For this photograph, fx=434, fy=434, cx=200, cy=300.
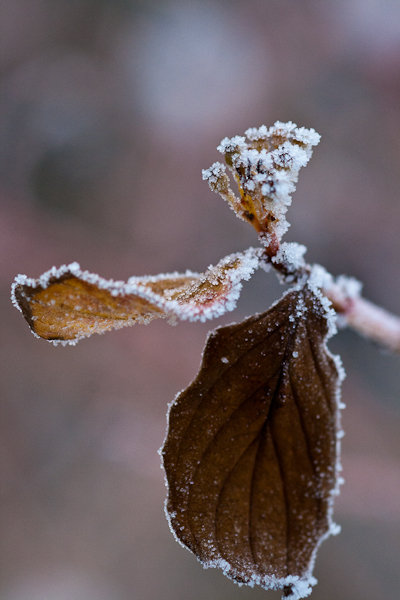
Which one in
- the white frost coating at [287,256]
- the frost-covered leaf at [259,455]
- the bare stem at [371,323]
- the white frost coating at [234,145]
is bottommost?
the frost-covered leaf at [259,455]

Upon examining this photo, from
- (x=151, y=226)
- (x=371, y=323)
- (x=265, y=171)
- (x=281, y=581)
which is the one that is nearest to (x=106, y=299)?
(x=265, y=171)

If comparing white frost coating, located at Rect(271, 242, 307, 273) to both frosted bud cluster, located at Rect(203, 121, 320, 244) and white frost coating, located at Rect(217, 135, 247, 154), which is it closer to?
frosted bud cluster, located at Rect(203, 121, 320, 244)

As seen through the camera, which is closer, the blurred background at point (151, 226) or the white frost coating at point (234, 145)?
the white frost coating at point (234, 145)

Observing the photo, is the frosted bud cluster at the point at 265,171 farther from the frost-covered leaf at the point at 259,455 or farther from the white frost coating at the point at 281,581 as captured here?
the white frost coating at the point at 281,581

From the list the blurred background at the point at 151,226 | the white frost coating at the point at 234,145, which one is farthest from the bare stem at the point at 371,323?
the blurred background at the point at 151,226

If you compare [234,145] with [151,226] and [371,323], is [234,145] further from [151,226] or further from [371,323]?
[151,226]
